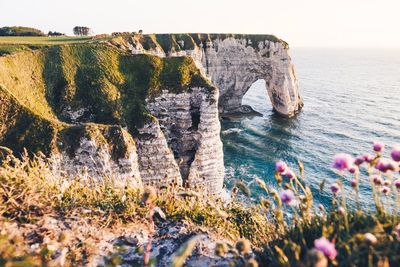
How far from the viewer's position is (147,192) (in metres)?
4.98

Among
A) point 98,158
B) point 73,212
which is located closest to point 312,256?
point 73,212

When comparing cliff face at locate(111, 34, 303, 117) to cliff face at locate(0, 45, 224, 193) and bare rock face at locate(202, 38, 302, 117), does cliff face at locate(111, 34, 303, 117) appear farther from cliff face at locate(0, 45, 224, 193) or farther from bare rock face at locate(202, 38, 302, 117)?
cliff face at locate(0, 45, 224, 193)

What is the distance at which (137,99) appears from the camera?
1359 inches

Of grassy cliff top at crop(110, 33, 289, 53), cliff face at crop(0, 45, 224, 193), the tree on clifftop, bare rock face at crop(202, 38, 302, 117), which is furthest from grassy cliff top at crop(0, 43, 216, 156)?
the tree on clifftop

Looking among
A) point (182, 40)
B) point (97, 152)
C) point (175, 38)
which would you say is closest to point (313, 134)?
point (182, 40)

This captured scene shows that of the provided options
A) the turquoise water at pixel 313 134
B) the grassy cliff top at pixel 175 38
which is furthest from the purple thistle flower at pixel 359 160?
the grassy cliff top at pixel 175 38

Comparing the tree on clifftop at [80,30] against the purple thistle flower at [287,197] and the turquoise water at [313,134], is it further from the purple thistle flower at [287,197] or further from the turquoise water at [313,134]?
the purple thistle flower at [287,197]

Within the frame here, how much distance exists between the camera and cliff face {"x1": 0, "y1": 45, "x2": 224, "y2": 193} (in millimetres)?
31422

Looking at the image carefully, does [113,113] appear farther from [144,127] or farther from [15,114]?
[15,114]

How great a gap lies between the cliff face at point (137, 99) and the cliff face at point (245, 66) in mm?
47098

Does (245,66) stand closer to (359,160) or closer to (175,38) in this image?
(175,38)

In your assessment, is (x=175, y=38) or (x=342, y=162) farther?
(x=175, y=38)

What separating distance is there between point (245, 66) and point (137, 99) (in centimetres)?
5747

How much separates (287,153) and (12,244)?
180 ft
